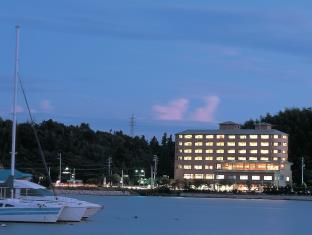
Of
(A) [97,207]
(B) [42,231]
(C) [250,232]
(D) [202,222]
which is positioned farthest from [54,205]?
(D) [202,222]

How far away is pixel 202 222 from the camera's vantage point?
93875mm

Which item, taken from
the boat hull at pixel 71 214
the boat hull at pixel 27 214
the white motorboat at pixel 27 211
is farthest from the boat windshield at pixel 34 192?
the boat hull at pixel 27 214

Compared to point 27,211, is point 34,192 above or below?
above

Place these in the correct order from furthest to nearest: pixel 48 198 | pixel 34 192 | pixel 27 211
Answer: pixel 34 192
pixel 48 198
pixel 27 211

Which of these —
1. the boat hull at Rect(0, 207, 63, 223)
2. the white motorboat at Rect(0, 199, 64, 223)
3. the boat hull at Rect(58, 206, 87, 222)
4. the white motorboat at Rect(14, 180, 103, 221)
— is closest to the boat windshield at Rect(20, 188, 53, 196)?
the white motorboat at Rect(14, 180, 103, 221)

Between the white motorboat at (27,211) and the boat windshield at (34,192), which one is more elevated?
the boat windshield at (34,192)

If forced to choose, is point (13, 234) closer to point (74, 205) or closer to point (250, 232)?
point (74, 205)

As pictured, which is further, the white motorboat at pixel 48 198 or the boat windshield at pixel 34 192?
the boat windshield at pixel 34 192

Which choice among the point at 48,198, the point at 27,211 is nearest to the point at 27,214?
the point at 27,211

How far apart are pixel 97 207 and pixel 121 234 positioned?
20.9 ft

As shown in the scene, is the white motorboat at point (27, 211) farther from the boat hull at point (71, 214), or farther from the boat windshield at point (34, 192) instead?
the boat windshield at point (34, 192)

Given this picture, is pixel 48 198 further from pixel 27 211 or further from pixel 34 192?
pixel 27 211

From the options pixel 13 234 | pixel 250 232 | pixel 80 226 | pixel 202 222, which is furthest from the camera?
pixel 202 222

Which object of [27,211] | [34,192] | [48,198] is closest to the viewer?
[27,211]
